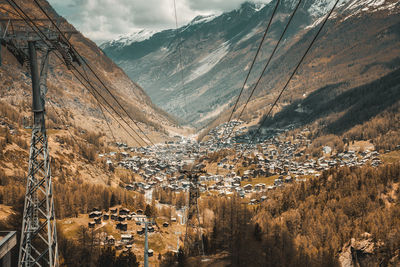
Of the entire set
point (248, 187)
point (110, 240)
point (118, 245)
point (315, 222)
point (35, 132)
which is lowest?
point (118, 245)

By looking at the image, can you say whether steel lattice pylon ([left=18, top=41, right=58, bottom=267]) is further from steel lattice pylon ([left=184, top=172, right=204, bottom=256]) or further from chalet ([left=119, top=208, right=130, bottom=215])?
chalet ([left=119, top=208, right=130, bottom=215])

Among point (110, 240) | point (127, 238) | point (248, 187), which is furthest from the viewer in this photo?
point (248, 187)

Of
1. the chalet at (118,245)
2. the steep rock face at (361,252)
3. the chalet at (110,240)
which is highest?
the chalet at (110,240)

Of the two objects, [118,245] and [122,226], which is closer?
[118,245]

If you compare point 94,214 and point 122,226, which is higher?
point 94,214

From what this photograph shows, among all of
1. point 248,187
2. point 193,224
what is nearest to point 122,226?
point 193,224

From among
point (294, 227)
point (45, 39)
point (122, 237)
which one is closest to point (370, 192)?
point (294, 227)

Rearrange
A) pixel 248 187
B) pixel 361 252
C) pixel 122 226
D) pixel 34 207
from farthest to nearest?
1. pixel 248 187
2. pixel 122 226
3. pixel 361 252
4. pixel 34 207

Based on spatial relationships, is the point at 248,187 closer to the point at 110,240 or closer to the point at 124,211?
the point at 124,211

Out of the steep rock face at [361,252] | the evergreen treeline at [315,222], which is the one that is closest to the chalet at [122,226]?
the evergreen treeline at [315,222]

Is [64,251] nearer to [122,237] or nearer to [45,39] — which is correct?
[122,237]

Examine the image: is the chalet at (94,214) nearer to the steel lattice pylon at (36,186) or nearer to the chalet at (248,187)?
the chalet at (248,187)

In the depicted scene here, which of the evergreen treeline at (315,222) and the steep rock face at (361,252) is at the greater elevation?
the evergreen treeline at (315,222)

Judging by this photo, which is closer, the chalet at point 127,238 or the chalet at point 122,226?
the chalet at point 127,238
